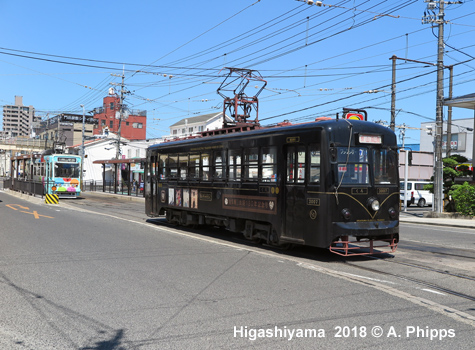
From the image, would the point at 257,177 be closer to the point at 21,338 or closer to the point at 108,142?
the point at 21,338

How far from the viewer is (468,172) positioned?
1088 inches

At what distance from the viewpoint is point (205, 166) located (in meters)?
14.3

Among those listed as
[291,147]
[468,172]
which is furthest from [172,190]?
[468,172]

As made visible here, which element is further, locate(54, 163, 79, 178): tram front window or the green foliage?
locate(54, 163, 79, 178): tram front window

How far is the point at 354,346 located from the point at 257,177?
7.26 metres

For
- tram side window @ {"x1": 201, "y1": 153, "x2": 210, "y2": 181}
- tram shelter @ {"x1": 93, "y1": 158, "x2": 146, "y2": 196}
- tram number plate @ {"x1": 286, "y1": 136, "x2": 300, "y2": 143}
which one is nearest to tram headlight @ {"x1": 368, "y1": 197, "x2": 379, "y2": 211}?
tram number plate @ {"x1": 286, "y1": 136, "x2": 300, "y2": 143}

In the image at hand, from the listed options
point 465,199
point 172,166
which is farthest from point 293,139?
point 465,199

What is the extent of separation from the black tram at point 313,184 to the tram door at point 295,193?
21 millimetres

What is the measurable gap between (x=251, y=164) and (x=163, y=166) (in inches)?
228

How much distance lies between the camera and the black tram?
32.7 feet

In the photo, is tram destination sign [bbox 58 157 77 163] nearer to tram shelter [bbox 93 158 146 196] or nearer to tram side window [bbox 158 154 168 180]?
tram shelter [bbox 93 158 146 196]

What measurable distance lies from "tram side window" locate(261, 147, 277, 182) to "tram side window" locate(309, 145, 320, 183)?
1208mm

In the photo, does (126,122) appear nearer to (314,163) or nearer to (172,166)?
(172,166)

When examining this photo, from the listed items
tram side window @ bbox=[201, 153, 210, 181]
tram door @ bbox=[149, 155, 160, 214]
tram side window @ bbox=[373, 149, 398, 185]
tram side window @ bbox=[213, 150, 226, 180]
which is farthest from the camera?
tram door @ bbox=[149, 155, 160, 214]
